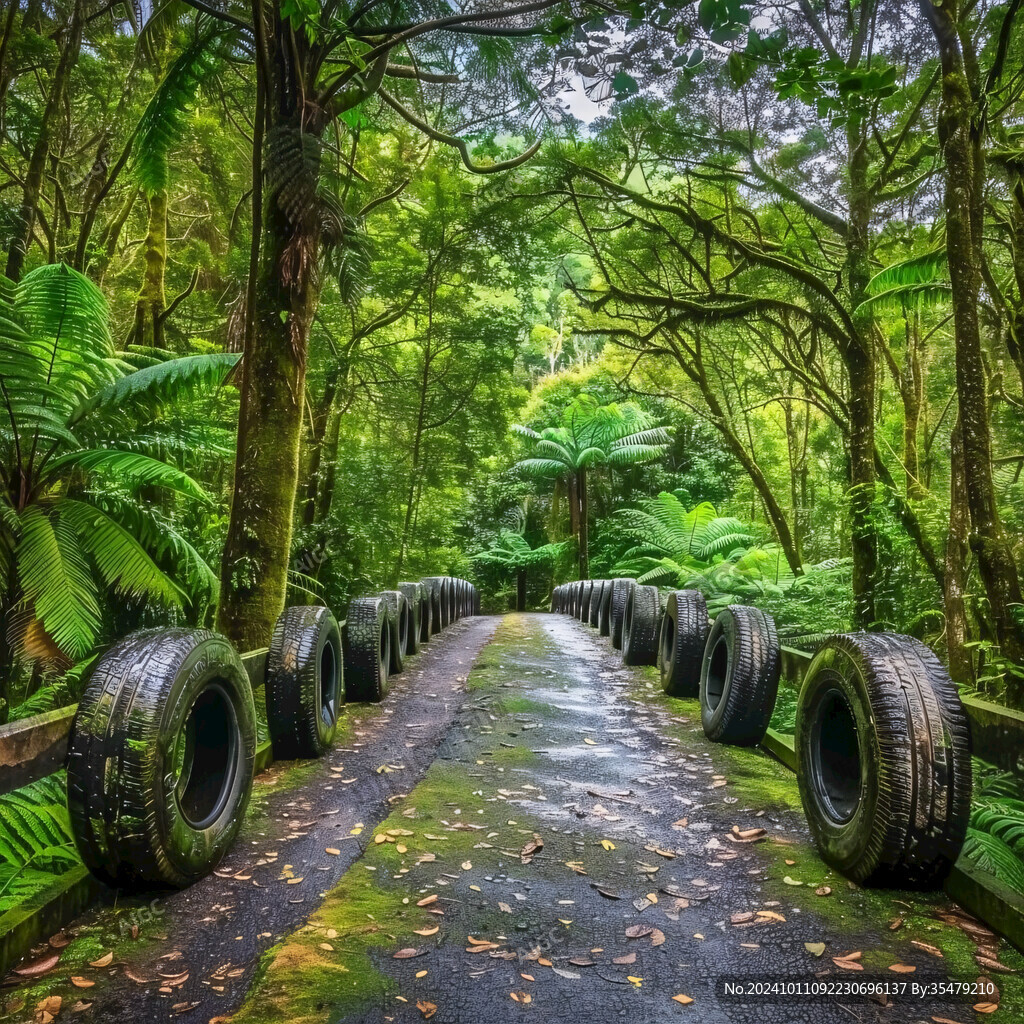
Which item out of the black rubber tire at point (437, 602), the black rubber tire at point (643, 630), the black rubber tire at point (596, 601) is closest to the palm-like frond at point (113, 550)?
the black rubber tire at point (643, 630)

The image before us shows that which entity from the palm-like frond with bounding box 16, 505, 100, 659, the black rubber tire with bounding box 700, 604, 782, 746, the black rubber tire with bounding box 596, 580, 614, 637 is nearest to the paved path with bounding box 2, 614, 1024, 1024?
the black rubber tire with bounding box 700, 604, 782, 746

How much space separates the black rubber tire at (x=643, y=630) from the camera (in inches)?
294

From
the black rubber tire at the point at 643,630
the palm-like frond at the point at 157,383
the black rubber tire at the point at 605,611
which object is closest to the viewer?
the palm-like frond at the point at 157,383

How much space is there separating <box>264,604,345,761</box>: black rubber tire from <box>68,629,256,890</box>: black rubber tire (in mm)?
1078

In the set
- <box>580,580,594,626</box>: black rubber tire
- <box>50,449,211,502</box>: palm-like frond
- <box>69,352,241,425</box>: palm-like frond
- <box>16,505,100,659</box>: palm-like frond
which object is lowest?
<box>580,580,594,626</box>: black rubber tire

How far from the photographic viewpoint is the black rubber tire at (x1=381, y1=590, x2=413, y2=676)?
6.40 metres

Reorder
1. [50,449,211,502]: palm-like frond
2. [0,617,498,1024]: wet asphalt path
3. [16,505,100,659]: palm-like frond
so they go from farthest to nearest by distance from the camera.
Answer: [50,449,211,502]: palm-like frond < [16,505,100,659]: palm-like frond < [0,617,498,1024]: wet asphalt path

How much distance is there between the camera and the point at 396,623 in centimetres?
674

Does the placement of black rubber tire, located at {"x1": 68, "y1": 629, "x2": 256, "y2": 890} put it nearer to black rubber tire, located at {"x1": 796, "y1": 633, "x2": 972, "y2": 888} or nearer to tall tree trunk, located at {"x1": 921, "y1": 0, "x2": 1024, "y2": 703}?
black rubber tire, located at {"x1": 796, "y1": 633, "x2": 972, "y2": 888}

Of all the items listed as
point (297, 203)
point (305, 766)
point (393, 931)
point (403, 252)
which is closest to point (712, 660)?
point (305, 766)

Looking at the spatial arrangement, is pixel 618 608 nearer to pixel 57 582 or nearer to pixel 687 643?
pixel 687 643

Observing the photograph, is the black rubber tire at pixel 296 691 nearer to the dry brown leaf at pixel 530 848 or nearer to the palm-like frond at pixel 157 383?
the dry brown leaf at pixel 530 848

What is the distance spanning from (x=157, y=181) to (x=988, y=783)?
712 cm

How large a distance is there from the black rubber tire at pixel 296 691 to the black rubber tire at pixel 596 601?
7592 millimetres
